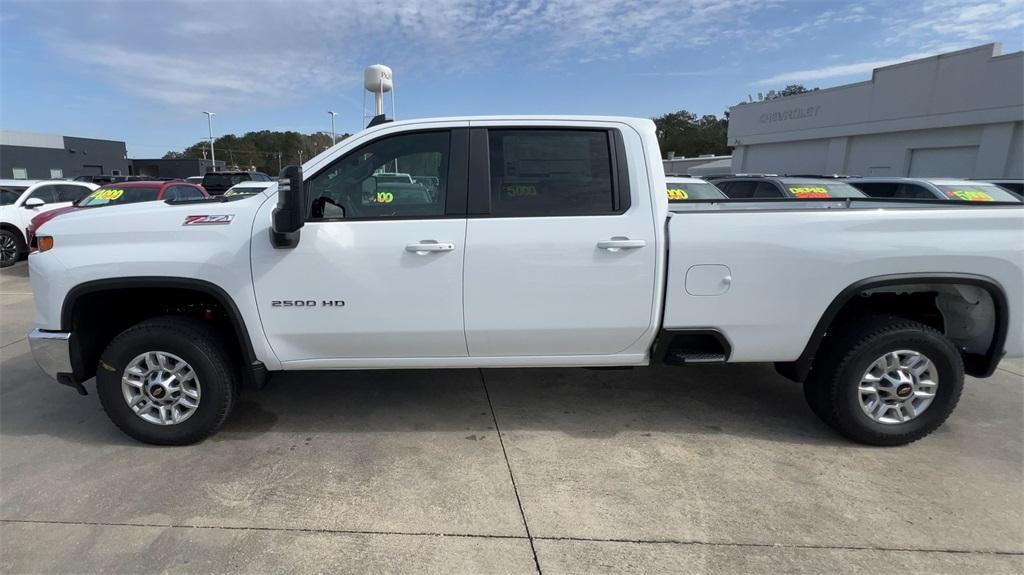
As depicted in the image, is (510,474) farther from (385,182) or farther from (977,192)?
(977,192)

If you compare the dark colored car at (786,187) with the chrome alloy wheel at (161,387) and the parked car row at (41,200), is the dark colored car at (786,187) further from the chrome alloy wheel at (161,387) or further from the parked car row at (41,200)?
the parked car row at (41,200)

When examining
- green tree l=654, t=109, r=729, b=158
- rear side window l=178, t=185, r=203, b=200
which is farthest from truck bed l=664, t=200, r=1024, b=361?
green tree l=654, t=109, r=729, b=158

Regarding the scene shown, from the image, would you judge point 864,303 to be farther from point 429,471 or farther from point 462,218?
point 429,471

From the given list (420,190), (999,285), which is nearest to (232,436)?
(420,190)

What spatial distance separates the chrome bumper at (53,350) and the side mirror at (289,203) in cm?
150

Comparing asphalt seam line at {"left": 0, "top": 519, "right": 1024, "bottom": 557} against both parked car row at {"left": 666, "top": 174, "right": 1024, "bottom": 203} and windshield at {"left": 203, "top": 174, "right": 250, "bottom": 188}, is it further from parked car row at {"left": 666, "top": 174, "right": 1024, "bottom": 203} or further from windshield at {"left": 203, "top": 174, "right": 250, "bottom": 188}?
windshield at {"left": 203, "top": 174, "right": 250, "bottom": 188}

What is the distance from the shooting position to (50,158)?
45.2 metres

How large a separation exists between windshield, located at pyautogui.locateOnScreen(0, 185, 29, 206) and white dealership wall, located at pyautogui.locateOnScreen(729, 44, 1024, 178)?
2580 cm

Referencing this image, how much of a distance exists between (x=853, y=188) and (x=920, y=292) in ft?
20.7

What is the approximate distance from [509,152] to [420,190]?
576mm

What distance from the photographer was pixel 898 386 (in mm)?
3408

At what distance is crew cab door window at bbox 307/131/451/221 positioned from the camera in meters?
3.27

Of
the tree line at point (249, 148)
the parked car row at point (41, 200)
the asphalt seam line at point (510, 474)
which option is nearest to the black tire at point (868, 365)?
the asphalt seam line at point (510, 474)

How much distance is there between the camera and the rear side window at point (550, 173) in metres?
3.28
